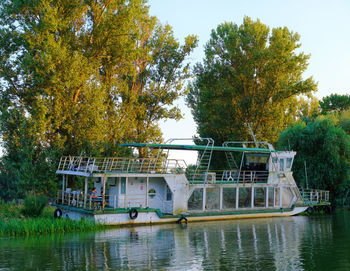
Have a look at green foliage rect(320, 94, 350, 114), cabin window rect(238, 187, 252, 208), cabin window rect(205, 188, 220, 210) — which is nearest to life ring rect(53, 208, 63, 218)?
cabin window rect(205, 188, 220, 210)

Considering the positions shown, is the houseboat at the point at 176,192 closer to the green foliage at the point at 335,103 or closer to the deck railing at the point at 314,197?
the deck railing at the point at 314,197

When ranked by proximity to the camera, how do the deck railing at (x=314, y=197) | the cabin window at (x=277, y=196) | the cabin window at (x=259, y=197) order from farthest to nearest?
the deck railing at (x=314, y=197) < the cabin window at (x=277, y=196) < the cabin window at (x=259, y=197)

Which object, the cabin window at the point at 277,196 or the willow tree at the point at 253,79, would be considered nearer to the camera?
the cabin window at the point at 277,196

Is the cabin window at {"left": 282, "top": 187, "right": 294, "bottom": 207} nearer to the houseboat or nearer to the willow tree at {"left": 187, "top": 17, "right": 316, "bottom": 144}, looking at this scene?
the houseboat

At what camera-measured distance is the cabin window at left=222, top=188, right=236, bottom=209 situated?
3169cm

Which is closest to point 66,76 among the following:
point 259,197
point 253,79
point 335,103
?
point 259,197

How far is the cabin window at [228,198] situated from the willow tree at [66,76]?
10807 millimetres

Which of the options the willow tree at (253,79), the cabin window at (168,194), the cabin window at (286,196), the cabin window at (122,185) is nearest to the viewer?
the cabin window at (122,185)

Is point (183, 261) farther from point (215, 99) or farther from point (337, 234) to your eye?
point (215, 99)

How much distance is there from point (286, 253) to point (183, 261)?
483 centimetres

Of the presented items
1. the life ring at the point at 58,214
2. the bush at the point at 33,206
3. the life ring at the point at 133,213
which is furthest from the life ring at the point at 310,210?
the bush at the point at 33,206

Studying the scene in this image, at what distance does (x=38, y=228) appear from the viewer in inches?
926

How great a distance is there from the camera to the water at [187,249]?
1619cm

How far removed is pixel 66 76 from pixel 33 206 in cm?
1036
